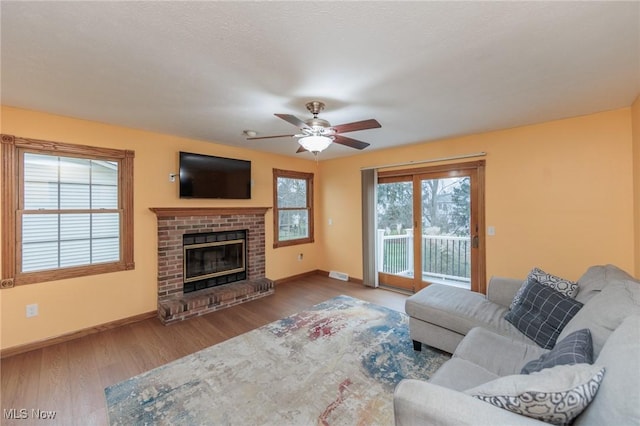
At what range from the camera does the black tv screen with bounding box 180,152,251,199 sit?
3750mm

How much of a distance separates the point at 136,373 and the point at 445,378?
2.52m

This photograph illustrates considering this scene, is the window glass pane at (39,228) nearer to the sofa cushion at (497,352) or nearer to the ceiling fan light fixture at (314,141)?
the ceiling fan light fixture at (314,141)

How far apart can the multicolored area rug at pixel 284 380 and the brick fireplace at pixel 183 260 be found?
0.97 m

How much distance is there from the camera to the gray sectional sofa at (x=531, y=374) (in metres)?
0.91

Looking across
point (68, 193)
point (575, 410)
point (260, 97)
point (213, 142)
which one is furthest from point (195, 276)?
point (575, 410)

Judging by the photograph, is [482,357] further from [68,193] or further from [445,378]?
[68,193]

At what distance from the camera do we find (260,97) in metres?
2.39

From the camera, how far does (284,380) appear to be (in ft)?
7.19

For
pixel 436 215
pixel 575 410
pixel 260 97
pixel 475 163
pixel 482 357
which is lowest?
pixel 482 357

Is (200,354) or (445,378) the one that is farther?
(200,354)

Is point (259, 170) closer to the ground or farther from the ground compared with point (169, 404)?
farther from the ground

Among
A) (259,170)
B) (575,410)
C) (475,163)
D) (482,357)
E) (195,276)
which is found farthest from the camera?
(259,170)

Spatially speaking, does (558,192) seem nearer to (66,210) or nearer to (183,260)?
(183,260)
